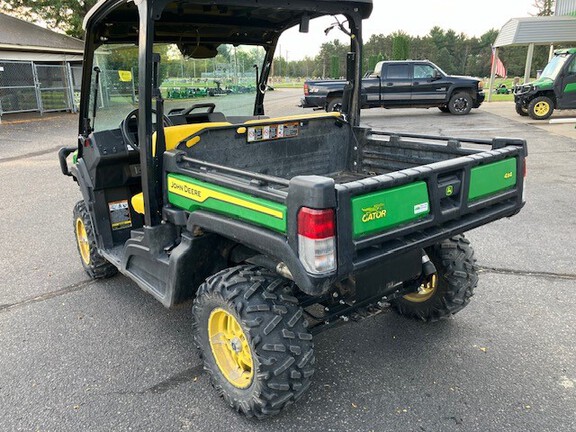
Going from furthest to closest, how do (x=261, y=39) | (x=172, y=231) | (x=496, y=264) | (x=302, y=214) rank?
(x=496, y=264)
(x=261, y=39)
(x=172, y=231)
(x=302, y=214)

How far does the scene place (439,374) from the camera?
3.00 meters

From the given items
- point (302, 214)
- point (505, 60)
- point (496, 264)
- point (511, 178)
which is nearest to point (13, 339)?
point (302, 214)

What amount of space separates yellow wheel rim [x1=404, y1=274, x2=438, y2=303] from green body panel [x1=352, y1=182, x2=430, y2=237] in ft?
3.66

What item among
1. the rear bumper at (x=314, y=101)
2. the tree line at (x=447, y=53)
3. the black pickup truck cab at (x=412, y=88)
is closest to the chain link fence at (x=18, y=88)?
the rear bumper at (x=314, y=101)

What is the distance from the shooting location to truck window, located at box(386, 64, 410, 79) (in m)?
17.4

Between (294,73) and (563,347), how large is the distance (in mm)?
78522

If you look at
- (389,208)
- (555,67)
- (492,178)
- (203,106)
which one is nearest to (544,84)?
(555,67)

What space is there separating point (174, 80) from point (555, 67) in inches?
603

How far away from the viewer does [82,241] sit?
179 inches

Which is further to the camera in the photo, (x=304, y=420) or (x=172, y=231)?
(x=172, y=231)

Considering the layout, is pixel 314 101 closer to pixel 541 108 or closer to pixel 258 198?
pixel 541 108

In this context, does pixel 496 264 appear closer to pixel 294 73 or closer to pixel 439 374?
pixel 439 374

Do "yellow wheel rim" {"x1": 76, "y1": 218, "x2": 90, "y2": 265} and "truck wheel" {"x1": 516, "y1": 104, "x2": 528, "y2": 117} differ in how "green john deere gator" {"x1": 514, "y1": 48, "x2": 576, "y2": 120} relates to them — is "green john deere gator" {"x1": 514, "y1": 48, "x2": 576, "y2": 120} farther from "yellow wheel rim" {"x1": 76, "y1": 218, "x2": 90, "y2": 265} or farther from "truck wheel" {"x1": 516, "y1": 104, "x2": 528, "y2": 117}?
"yellow wheel rim" {"x1": 76, "y1": 218, "x2": 90, "y2": 265}

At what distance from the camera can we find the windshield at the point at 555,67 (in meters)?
14.9
